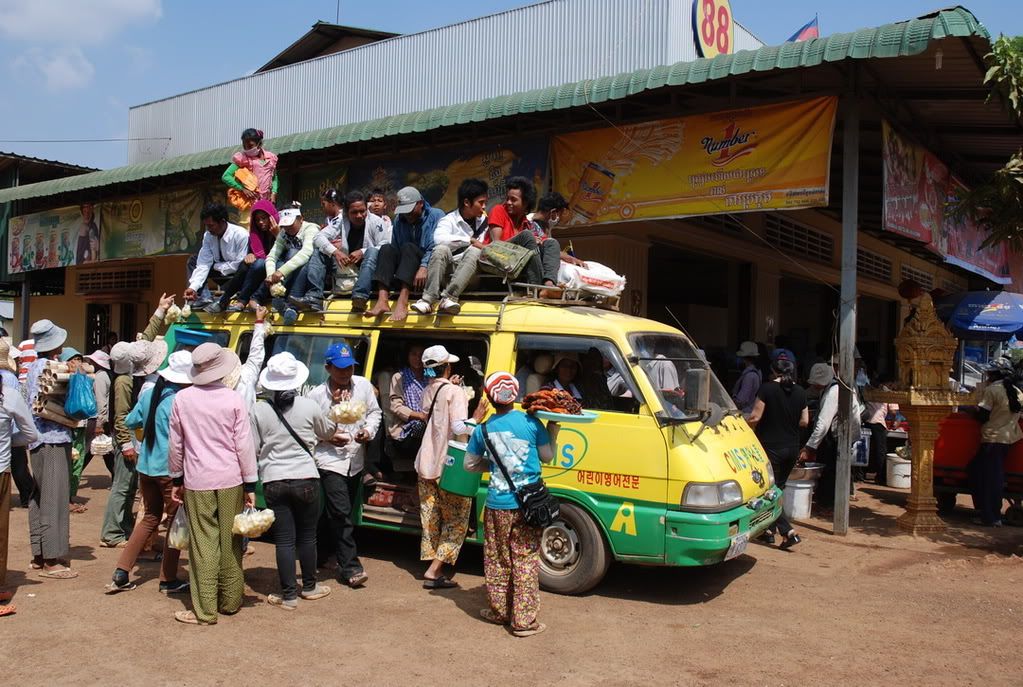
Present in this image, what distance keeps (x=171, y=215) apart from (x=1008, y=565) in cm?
1368

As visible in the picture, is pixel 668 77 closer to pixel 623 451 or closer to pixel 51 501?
pixel 623 451

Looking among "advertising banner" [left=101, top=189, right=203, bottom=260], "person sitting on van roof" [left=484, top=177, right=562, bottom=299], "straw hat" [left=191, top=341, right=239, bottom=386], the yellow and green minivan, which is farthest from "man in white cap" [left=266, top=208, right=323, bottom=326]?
"advertising banner" [left=101, top=189, right=203, bottom=260]

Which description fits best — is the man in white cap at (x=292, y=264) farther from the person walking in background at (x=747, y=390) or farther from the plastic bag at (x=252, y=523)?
the person walking in background at (x=747, y=390)

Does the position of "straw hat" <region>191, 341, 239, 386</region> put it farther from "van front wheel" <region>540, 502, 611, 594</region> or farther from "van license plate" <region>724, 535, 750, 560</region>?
"van license plate" <region>724, 535, 750, 560</region>

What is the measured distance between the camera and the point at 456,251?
710cm

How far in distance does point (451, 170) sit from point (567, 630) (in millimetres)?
7433

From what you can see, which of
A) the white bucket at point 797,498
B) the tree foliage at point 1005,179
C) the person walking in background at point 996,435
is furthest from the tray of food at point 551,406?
the person walking in background at point 996,435

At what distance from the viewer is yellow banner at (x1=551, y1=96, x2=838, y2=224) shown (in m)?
8.43

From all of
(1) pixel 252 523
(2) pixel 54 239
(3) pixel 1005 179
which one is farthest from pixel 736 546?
(2) pixel 54 239

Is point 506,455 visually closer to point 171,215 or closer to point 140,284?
point 171,215

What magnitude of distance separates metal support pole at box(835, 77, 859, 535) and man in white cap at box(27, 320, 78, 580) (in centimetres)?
692

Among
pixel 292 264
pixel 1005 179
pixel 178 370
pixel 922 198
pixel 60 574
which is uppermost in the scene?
pixel 922 198

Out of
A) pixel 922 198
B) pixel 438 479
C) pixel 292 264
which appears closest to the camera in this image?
pixel 438 479

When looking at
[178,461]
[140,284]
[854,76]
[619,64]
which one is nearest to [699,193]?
[854,76]
